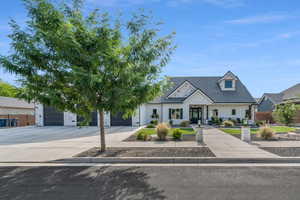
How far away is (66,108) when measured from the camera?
6.79 metres

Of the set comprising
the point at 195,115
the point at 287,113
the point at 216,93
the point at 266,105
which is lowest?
the point at 195,115

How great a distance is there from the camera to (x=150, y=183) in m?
4.71

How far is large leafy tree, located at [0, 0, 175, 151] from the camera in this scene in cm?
599

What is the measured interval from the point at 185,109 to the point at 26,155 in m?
17.4

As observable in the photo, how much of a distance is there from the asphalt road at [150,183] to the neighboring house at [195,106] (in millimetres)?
14163

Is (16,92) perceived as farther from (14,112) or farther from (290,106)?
(14,112)

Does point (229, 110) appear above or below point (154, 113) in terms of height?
above

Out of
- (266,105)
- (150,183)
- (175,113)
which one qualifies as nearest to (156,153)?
(150,183)

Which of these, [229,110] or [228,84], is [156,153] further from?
[228,84]

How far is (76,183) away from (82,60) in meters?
4.16

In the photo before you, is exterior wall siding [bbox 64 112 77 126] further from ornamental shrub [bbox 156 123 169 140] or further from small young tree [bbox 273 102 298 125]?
small young tree [bbox 273 102 298 125]

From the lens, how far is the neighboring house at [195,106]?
19.8 meters

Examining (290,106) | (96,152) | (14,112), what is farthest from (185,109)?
(14,112)

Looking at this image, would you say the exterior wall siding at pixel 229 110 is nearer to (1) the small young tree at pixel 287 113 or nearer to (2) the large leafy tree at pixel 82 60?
(1) the small young tree at pixel 287 113
